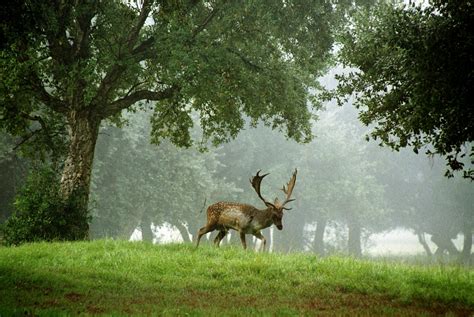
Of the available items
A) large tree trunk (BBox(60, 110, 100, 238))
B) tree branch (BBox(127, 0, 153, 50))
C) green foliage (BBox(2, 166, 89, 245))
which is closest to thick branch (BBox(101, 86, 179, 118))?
large tree trunk (BBox(60, 110, 100, 238))

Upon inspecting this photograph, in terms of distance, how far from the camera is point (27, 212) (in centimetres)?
1798

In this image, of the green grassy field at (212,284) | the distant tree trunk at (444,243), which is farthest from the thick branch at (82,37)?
the distant tree trunk at (444,243)

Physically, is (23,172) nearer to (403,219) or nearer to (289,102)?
(289,102)

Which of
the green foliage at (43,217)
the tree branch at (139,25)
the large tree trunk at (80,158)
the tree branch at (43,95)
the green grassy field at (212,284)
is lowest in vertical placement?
the green grassy field at (212,284)

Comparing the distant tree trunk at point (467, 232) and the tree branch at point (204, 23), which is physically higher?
the tree branch at point (204, 23)

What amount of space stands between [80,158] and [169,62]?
5271 millimetres

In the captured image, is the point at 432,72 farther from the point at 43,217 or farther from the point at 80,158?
the point at 43,217

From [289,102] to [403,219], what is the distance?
44.2 metres

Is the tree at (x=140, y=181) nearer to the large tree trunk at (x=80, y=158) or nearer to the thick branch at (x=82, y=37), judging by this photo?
the large tree trunk at (x=80, y=158)

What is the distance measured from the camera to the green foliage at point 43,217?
58.5 feet

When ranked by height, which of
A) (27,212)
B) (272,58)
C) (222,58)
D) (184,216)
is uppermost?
(272,58)

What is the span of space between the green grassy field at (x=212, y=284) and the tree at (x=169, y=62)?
542cm

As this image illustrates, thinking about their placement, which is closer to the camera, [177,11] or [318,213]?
[177,11]

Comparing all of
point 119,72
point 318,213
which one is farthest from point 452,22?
point 318,213
